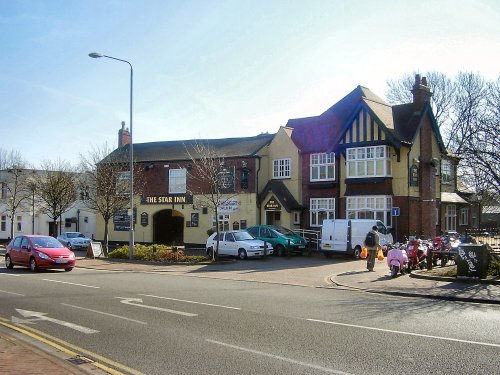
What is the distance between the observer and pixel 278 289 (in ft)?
50.0

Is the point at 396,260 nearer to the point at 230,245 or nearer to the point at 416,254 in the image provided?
the point at 416,254

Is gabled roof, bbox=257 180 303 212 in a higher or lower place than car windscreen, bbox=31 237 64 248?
higher

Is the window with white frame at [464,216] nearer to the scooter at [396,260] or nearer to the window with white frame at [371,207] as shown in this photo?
the window with white frame at [371,207]

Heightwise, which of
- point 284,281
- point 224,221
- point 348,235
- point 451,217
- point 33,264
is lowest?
point 284,281

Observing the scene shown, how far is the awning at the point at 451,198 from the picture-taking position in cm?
3462

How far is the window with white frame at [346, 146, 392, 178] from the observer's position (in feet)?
99.5

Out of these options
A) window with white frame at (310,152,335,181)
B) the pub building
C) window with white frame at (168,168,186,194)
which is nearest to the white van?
the pub building

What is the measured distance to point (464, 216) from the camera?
3909 cm

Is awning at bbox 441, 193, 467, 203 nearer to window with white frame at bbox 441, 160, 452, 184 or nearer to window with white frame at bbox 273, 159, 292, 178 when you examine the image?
window with white frame at bbox 441, 160, 452, 184

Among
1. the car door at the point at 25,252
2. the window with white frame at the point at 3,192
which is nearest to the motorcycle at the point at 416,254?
the car door at the point at 25,252

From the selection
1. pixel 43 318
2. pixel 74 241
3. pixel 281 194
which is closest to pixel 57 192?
pixel 74 241

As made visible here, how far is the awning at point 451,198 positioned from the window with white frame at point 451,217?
2.19ft

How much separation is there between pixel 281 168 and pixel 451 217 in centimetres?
1274

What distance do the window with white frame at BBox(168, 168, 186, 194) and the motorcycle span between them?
73.0 feet
